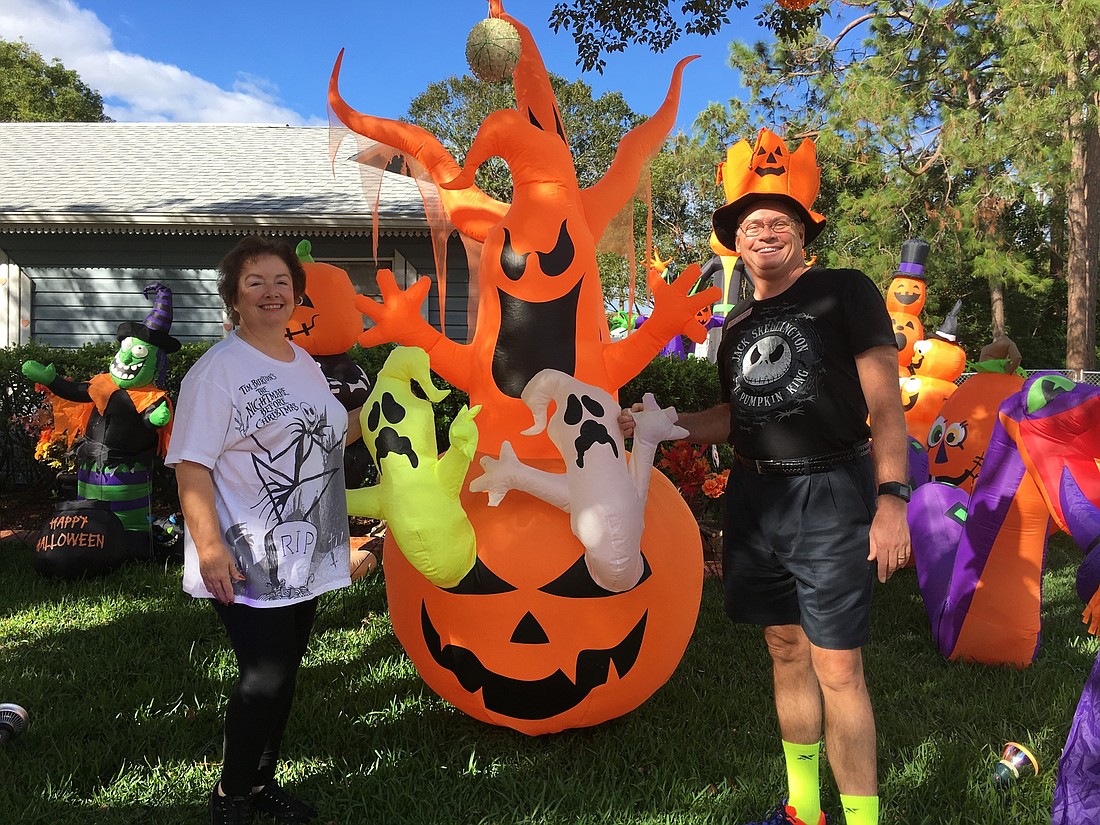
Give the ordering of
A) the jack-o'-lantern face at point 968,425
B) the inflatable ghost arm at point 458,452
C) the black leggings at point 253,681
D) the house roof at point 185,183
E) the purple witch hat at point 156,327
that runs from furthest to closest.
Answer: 1. the house roof at point 185,183
2. the jack-o'-lantern face at point 968,425
3. the purple witch hat at point 156,327
4. the inflatable ghost arm at point 458,452
5. the black leggings at point 253,681

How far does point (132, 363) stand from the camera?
5352 mm

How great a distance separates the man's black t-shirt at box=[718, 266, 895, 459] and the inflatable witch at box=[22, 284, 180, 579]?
14.1 ft

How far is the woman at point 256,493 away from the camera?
2.16 m

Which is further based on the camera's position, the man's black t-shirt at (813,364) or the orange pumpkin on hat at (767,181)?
the orange pumpkin on hat at (767,181)

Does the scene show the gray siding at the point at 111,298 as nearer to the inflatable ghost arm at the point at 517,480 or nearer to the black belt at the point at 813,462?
the inflatable ghost arm at the point at 517,480

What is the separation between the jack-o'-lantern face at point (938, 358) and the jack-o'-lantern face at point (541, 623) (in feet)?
15.3

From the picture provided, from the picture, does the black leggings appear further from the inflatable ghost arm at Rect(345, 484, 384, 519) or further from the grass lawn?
the grass lawn

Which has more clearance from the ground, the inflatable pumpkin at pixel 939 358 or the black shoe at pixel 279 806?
the inflatable pumpkin at pixel 939 358

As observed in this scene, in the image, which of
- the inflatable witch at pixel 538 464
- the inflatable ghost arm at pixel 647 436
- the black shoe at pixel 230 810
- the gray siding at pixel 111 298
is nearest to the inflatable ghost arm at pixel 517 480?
the inflatable witch at pixel 538 464

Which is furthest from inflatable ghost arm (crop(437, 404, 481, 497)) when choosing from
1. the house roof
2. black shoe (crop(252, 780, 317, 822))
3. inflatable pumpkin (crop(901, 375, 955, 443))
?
the house roof

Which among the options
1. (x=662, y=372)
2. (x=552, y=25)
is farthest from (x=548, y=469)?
(x=552, y=25)

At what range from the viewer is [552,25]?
7477 millimetres

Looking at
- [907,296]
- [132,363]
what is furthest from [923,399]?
[132,363]

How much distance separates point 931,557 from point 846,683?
89.7 inches
